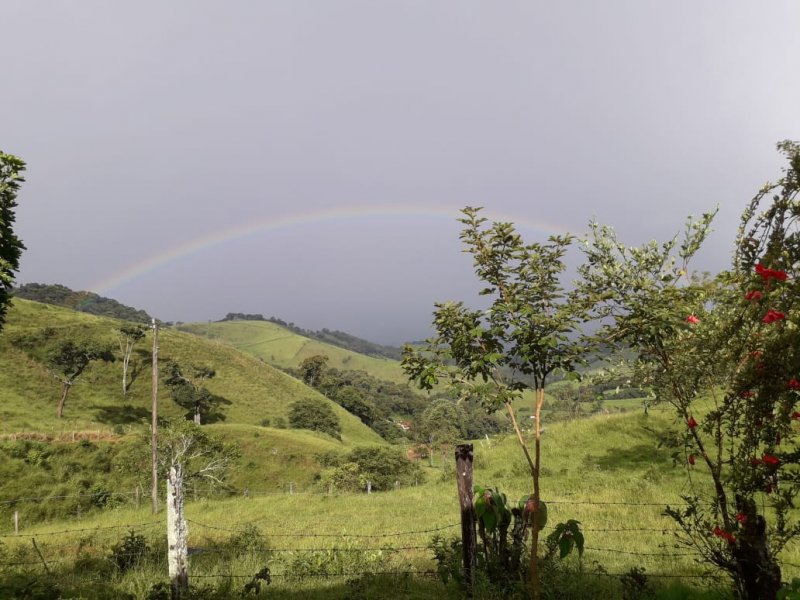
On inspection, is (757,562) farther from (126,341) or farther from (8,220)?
(126,341)

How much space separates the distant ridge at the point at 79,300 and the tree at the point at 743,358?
16923 cm

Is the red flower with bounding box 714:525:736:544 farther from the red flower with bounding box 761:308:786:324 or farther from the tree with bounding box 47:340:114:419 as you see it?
the tree with bounding box 47:340:114:419

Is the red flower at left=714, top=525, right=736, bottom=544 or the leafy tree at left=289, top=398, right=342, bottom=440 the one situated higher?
the red flower at left=714, top=525, right=736, bottom=544

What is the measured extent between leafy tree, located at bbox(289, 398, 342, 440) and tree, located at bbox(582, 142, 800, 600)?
7321cm

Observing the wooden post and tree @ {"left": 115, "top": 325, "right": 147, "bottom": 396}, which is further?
tree @ {"left": 115, "top": 325, "right": 147, "bottom": 396}

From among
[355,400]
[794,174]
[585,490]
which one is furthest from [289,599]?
[355,400]


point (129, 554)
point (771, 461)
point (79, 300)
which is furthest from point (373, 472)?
point (79, 300)

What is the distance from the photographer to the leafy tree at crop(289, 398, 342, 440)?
75.8 m

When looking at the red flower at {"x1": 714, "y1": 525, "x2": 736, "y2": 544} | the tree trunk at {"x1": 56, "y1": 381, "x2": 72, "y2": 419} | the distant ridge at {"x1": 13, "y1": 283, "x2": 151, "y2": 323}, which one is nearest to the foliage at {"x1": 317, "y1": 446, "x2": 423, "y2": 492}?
the red flower at {"x1": 714, "y1": 525, "x2": 736, "y2": 544}

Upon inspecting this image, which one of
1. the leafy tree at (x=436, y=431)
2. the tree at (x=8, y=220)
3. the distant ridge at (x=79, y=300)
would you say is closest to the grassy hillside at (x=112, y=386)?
the leafy tree at (x=436, y=431)

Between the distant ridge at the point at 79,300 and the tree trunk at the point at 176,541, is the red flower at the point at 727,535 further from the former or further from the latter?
the distant ridge at the point at 79,300

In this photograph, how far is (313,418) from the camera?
76500mm

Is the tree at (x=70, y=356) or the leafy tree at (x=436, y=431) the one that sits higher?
the tree at (x=70, y=356)

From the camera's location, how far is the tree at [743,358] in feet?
15.0
